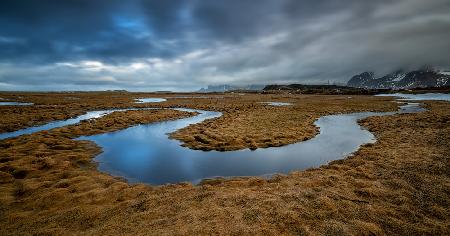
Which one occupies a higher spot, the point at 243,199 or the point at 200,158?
the point at 243,199

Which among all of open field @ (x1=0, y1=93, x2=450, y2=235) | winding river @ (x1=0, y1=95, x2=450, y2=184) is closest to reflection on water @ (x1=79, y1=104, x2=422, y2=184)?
winding river @ (x1=0, y1=95, x2=450, y2=184)

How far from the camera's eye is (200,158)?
22.2m

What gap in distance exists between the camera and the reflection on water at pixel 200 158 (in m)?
18.4

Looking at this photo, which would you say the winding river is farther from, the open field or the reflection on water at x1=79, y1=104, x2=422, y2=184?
the open field

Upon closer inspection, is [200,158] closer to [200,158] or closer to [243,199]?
[200,158]

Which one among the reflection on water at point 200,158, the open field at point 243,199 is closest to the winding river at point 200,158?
the reflection on water at point 200,158

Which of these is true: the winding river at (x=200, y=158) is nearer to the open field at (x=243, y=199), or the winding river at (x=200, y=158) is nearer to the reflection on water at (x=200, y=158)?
the reflection on water at (x=200, y=158)

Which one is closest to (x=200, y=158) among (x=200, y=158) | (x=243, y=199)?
(x=200, y=158)

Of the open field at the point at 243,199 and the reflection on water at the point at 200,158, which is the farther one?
the reflection on water at the point at 200,158

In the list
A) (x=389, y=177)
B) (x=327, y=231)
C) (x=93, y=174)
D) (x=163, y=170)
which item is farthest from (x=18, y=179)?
(x=389, y=177)

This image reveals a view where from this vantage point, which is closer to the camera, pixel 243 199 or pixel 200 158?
pixel 243 199

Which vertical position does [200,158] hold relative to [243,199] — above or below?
below

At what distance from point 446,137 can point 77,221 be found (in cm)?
2874

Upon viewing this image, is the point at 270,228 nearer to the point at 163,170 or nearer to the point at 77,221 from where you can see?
the point at 77,221
